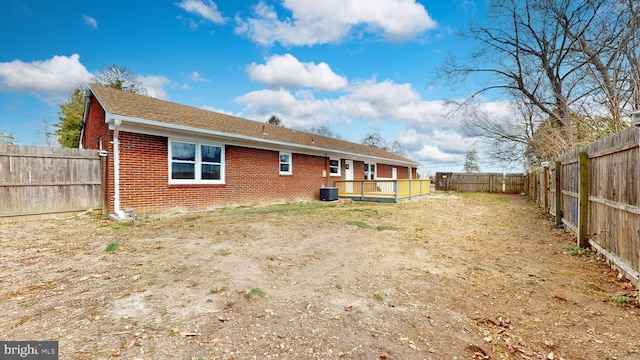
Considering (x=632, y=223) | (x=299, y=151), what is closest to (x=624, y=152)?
(x=632, y=223)

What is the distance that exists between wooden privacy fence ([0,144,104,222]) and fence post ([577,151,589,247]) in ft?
39.0

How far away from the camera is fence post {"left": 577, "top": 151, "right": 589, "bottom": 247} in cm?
548

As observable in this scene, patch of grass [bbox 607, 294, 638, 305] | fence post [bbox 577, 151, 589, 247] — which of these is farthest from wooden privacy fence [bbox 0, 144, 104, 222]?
fence post [bbox 577, 151, 589, 247]

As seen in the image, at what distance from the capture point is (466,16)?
16859 millimetres

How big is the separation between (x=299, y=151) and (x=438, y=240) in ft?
30.0

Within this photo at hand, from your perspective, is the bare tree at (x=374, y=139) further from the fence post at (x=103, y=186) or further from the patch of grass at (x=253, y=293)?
the patch of grass at (x=253, y=293)

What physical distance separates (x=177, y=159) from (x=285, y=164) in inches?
202

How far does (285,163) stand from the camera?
44.6ft

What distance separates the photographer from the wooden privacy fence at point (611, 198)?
3.63 m

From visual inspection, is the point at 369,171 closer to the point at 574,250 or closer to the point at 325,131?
the point at 574,250

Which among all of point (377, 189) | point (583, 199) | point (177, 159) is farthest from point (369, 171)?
point (583, 199)

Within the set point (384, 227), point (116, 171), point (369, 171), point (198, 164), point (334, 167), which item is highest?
point (334, 167)

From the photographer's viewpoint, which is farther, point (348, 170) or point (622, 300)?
point (348, 170)

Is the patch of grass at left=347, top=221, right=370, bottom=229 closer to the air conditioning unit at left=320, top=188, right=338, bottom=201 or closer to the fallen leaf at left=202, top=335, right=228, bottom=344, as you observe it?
the fallen leaf at left=202, top=335, right=228, bottom=344
